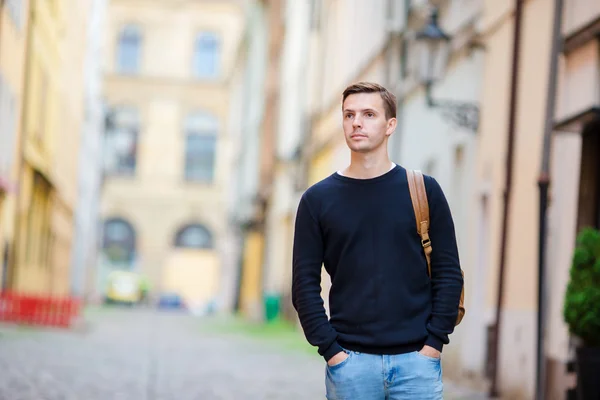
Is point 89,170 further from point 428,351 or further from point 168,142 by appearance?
point 428,351

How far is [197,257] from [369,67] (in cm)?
4534

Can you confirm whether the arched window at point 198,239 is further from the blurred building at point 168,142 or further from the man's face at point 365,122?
the man's face at point 365,122

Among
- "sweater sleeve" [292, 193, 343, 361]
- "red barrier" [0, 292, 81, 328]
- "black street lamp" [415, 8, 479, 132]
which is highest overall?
"black street lamp" [415, 8, 479, 132]

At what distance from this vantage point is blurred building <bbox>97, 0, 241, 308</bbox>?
225ft

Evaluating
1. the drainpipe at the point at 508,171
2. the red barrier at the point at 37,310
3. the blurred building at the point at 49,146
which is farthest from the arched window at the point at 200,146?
the drainpipe at the point at 508,171

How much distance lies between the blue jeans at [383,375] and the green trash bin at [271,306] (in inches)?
1301

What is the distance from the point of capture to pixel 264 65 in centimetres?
5019

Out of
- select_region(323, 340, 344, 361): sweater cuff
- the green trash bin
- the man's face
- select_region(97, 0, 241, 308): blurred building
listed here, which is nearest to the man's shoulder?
the man's face

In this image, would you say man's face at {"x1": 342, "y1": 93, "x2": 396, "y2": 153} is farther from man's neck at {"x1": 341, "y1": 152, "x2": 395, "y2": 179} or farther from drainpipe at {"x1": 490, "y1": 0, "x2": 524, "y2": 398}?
drainpipe at {"x1": 490, "y1": 0, "x2": 524, "y2": 398}

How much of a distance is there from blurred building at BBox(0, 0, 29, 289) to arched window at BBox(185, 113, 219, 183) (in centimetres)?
4397

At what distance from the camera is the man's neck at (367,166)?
460 cm

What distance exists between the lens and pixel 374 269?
4.51 metres

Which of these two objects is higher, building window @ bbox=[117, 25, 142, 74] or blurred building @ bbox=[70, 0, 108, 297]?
building window @ bbox=[117, 25, 142, 74]

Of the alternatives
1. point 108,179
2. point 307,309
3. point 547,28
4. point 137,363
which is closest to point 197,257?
point 108,179
